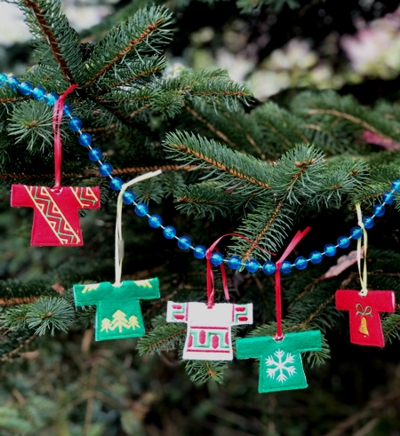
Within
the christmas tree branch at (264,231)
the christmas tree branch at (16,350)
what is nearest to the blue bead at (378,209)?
the christmas tree branch at (264,231)

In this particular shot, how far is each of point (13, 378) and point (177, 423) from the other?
90cm

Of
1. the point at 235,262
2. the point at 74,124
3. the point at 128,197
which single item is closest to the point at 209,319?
the point at 235,262

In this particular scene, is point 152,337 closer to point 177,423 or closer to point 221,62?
point 221,62

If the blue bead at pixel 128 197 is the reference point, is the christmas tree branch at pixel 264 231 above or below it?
below

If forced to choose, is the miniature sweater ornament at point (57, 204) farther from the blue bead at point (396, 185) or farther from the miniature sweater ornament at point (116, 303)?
the blue bead at point (396, 185)

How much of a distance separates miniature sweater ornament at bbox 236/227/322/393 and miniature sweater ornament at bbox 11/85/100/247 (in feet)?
0.82

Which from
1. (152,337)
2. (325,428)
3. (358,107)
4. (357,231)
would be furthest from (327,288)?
(325,428)

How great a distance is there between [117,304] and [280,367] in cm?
22

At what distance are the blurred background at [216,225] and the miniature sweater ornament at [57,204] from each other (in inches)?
10.2

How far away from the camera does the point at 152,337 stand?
560 mm

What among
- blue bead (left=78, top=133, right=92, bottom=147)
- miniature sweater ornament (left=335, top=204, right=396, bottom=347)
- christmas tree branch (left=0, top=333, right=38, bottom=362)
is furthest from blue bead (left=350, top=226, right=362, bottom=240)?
christmas tree branch (left=0, top=333, right=38, bottom=362)

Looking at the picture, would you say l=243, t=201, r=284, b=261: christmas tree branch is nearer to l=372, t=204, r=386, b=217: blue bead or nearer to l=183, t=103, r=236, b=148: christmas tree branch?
l=372, t=204, r=386, b=217: blue bead

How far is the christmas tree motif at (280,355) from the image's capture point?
0.54m

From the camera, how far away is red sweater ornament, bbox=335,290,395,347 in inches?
21.7
